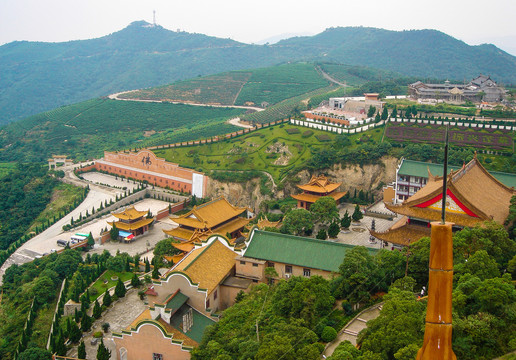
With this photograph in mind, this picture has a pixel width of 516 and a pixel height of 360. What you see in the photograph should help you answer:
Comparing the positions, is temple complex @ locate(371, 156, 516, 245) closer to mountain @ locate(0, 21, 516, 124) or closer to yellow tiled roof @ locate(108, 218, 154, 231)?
yellow tiled roof @ locate(108, 218, 154, 231)

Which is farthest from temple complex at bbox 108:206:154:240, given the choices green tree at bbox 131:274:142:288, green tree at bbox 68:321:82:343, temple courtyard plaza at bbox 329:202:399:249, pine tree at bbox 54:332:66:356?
pine tree at bbox 54:332:66:356

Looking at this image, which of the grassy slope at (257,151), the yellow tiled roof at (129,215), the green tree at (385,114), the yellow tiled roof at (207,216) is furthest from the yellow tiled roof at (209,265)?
the green tree at (385,114)

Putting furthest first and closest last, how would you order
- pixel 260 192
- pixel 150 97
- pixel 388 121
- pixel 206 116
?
1. pixel 150 97
2. pixel 206 116
3. pixel 388 121
4. pixel 260 192

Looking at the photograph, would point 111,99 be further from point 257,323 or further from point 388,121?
point 257,323

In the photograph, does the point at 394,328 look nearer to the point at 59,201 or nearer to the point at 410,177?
the point at 410,177

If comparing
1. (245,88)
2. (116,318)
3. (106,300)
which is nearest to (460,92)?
(245,88)

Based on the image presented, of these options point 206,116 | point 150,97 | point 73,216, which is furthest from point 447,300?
point 150,97

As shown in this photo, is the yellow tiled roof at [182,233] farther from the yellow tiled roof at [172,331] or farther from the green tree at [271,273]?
the yellow tiled roof at [172,331]
